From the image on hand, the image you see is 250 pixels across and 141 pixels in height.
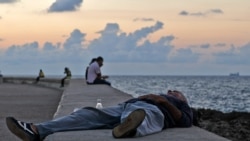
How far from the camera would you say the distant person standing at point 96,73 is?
71.2 ft

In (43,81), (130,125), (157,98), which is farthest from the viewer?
(43,81)

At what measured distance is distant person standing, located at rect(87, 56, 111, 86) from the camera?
21688 millimetres

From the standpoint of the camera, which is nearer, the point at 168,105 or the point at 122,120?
the point at 122,120

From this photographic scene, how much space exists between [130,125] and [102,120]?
116cm

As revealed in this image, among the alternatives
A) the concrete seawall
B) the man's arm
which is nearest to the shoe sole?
the man's arm

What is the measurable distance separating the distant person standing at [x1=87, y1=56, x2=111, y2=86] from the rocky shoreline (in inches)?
152

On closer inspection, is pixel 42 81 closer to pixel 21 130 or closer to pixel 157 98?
pixel 157 98

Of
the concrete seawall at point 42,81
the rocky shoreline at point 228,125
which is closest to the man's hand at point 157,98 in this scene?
the rocky shoreline at point 228,125

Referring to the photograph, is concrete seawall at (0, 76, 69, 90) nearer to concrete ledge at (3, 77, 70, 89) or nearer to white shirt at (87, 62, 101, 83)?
concrete ledge at (3, 77, 70, 89)

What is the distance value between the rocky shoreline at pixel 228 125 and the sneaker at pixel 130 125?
6636 mm

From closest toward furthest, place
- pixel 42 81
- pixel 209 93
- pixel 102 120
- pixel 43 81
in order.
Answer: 1. pixel 102 120
2. pixel 43 81
3. pixel 42 81
4. pixel 209 93

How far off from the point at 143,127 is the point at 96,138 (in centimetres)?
61

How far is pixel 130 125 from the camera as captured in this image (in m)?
7.48

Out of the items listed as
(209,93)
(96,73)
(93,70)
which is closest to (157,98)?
(93,70)
